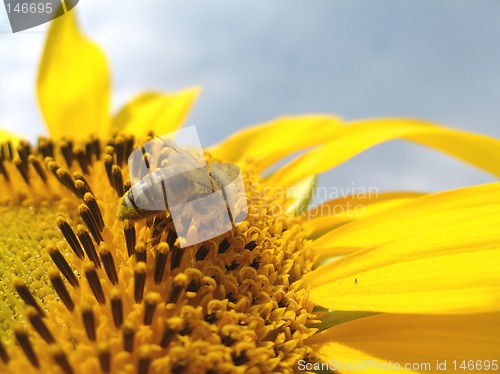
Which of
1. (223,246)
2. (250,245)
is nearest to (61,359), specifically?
(223,246)

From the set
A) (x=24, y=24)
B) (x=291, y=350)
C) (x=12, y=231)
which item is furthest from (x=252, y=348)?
(x=24, y=24)

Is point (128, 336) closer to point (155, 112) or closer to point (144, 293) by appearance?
point (144, 293)

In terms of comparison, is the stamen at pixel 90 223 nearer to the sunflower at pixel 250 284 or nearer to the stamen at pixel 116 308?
the sunflower at pixel 250 284

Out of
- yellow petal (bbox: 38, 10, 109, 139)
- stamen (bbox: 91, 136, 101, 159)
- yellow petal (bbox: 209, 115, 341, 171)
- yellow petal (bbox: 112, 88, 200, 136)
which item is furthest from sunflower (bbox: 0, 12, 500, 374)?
yellow petal (bbox: 112, 88, 200, 136)

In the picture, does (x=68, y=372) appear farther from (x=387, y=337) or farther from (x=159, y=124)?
(x=159, y=124)

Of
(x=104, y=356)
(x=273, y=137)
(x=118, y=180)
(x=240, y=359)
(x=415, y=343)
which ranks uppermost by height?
(x=118, y=180)

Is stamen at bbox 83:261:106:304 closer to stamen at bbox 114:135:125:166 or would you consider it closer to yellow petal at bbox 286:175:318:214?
stamen at bbox 114:135:125:166

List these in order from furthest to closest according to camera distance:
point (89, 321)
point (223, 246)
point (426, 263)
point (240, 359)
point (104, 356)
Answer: point (223, 246) → point (426, 263) → point (240, 359) → point (89, 321) → point (104, 356)
